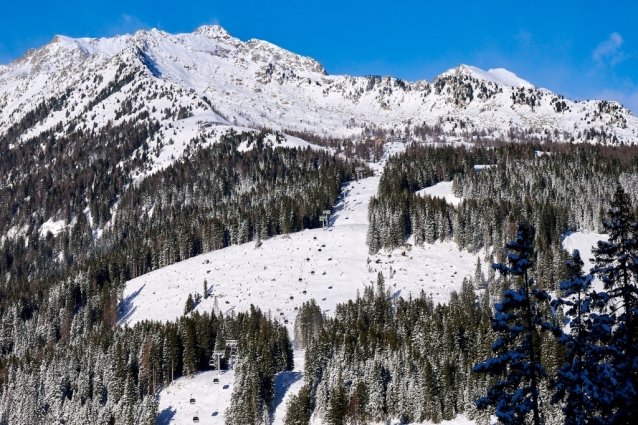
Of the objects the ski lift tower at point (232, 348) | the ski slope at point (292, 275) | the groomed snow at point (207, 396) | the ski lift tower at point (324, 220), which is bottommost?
the groomed snow at point (207, 396)

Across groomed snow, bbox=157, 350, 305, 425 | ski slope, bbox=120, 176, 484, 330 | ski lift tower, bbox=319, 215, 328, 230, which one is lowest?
groomed snow, bbox=157, 350, 305, 425

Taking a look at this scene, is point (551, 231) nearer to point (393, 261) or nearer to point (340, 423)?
point (393, 261)

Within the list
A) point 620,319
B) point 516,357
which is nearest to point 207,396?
point 516,357

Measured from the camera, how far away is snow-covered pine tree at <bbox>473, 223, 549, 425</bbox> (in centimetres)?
2206

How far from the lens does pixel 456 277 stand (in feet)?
486

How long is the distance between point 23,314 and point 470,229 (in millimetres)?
128688

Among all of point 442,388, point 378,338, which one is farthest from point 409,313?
point 442,388

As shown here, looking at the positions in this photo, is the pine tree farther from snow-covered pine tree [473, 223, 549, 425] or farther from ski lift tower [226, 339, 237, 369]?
ski lift tower [226, 339, 237, 369]

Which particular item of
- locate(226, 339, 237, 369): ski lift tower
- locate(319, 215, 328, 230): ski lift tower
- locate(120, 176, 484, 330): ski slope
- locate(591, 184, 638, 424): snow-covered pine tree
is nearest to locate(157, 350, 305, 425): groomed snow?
locate(226, 339, 237, 369): ski lift tower

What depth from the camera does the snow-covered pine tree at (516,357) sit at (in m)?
22.1

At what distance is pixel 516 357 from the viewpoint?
73.6 ft

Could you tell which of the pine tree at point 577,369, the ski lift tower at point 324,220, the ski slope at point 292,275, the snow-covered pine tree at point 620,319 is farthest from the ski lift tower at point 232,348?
the snow-covered pine tree at point 620,319

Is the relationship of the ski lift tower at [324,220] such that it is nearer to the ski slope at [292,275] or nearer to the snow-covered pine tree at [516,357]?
the ski slope at [292,275]

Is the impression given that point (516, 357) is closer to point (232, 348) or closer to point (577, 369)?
point (577, 369)
